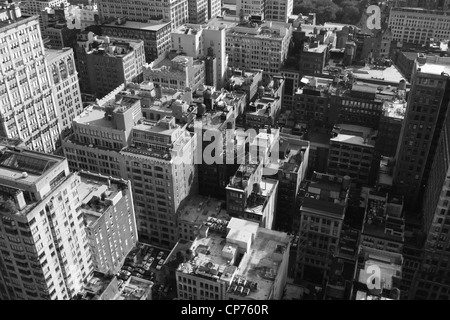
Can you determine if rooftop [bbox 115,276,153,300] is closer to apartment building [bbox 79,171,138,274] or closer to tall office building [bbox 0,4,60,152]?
apartment building [bbox 79,171,138,274]

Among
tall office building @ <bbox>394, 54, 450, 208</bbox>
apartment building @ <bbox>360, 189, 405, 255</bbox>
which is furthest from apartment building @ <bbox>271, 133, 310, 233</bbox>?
tall office building @ <bbox>394, 54, 450, 208</bbox>

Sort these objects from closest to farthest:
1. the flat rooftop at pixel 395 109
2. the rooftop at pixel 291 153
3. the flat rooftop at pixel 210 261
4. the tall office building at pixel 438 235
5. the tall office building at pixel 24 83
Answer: the flat rooftop at pixel 210 261 < the tall office building at pixel 438 235 < the tall office building at pixel 24 83 < the rooftop at pixel 291 153 < the flat rooftop at pixel 395 109

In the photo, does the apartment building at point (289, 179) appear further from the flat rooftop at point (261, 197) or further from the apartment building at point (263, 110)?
the apartment building at point (263, 110)

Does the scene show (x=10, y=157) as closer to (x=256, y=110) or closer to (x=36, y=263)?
(x=36, y=263)

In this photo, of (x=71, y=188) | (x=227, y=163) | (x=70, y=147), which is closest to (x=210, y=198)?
(x=227, y=163)

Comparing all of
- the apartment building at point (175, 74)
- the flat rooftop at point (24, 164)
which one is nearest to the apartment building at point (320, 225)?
the flat rooftop at point (24, 164)

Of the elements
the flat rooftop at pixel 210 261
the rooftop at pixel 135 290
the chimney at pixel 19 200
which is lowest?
the rooftop at pixel 135 290
